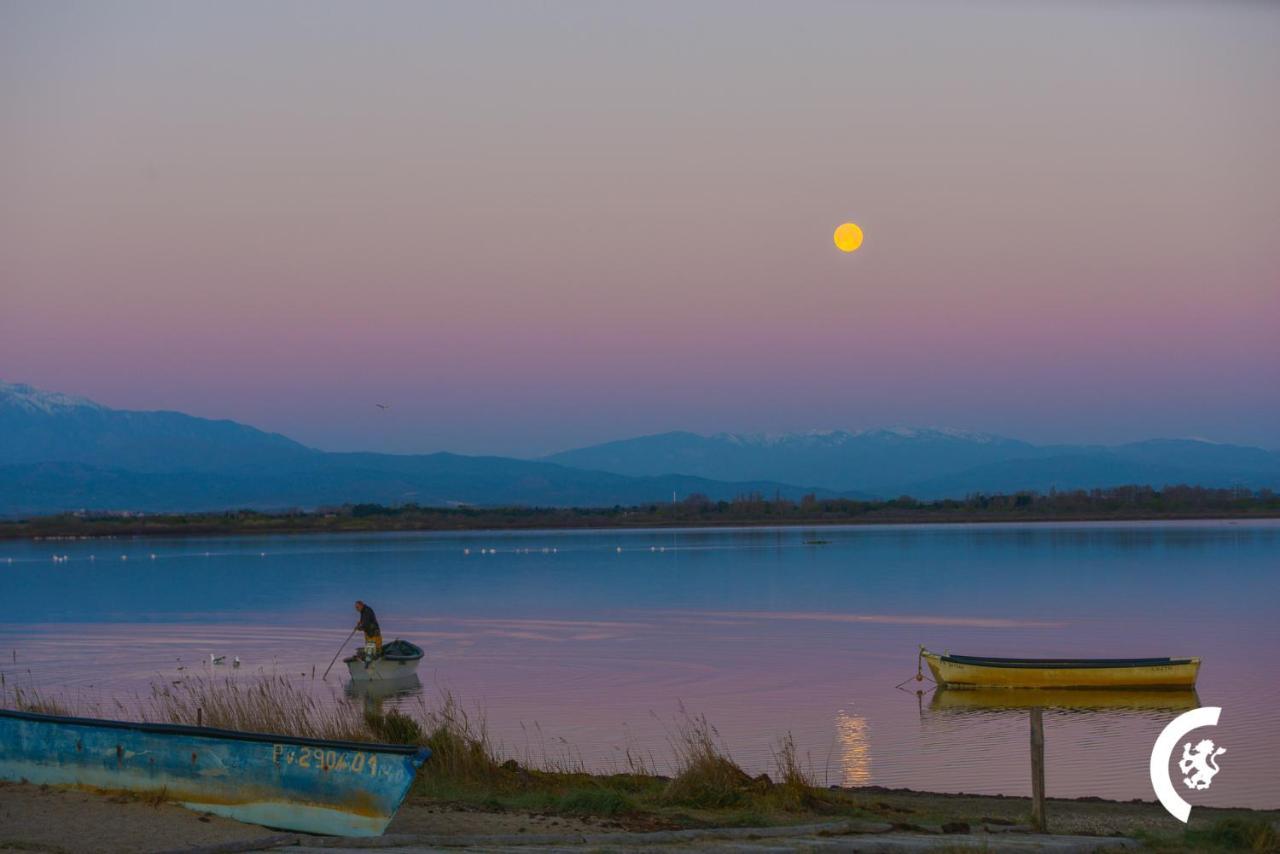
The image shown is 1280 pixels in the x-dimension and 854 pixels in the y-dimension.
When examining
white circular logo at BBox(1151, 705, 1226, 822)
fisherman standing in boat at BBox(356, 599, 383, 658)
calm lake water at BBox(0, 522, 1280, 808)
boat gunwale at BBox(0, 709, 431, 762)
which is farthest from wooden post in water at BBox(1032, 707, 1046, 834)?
fisherman standing in boat at BBox(356, 599, 383, 658)

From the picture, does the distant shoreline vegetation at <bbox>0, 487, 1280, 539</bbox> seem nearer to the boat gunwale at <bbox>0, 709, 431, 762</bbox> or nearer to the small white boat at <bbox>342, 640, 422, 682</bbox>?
the small white boat at <bbox>342, 640, 422, 682</bbox>

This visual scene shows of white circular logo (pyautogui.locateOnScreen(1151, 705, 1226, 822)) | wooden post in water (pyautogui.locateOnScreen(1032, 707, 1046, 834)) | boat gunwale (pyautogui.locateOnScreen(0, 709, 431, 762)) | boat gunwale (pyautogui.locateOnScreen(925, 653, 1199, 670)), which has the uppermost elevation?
boat gunwale (pyautogui.locateOnScreen(0, 709, 431, 762))

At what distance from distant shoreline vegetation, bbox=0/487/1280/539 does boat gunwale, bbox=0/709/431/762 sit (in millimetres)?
120619

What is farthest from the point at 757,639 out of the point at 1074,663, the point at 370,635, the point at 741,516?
the point at 741,516

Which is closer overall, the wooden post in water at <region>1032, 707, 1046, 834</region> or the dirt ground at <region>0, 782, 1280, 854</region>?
the dirt ground at <region>0, 782, 1280, 854</region>

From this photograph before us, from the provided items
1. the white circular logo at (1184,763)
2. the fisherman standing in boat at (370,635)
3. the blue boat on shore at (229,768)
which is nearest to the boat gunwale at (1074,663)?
the white circular logo at (1184,763)

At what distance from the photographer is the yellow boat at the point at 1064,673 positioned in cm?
2233

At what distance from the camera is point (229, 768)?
10555mm

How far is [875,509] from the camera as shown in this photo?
5842 inches

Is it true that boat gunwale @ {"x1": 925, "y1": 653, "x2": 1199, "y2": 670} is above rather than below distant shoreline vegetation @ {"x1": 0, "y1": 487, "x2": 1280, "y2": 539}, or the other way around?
below

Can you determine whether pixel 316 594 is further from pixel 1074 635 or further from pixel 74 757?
pixel 74 757

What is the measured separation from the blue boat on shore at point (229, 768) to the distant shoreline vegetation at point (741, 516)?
120700mm

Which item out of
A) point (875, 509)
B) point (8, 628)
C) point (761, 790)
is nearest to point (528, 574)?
point (8, 628)

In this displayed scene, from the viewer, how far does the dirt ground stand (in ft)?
32.0
